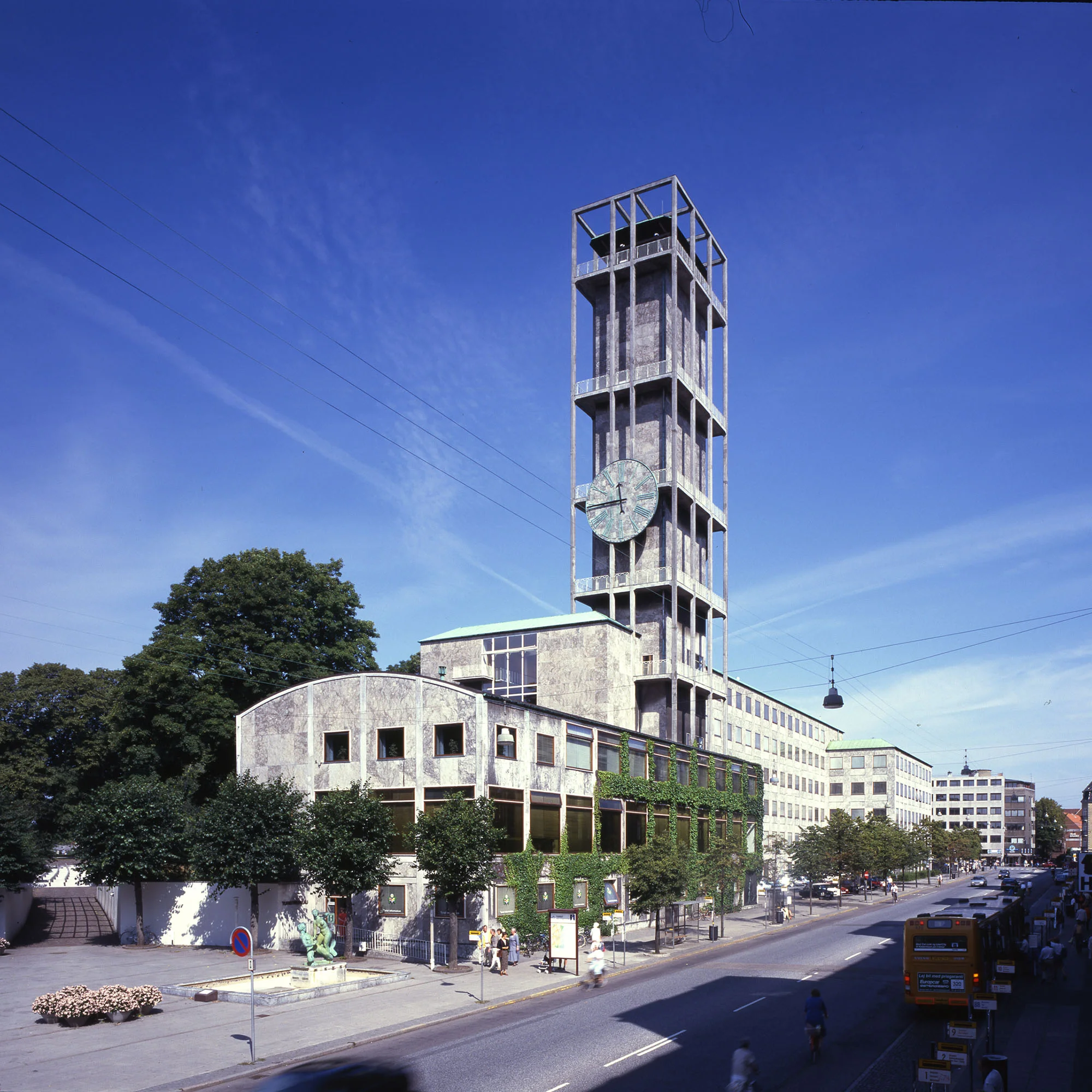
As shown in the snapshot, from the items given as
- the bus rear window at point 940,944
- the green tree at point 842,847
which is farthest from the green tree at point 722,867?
the bus rear window at point 940,944

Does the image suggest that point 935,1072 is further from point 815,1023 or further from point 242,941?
point 242,941

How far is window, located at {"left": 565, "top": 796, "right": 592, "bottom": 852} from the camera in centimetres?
4825

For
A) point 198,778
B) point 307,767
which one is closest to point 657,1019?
point 307,767

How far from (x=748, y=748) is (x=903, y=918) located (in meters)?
45.1

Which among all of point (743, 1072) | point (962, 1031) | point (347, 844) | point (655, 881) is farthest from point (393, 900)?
point (962, 1031)

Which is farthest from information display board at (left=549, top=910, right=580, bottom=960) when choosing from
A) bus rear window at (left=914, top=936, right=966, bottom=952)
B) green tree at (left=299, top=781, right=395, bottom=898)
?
bus rear window at (left=914, top=936, right=966, bottom=952)

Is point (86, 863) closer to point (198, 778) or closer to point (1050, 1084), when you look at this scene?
point (198, 778)

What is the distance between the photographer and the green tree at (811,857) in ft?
241

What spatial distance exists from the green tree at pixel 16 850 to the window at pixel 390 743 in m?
15.0

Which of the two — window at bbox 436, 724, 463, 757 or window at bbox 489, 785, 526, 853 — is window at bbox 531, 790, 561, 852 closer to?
window at bbox 489, 785, 526, 853

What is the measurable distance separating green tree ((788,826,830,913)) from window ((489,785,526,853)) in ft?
115

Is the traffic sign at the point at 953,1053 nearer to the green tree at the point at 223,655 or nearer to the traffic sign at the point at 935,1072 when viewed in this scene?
the traffic sign at the point at 935,1072

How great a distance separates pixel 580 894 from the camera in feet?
157

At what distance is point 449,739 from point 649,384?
116 feet
